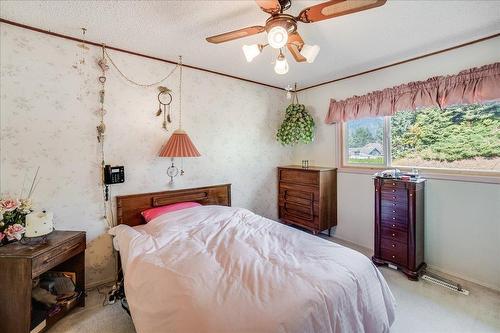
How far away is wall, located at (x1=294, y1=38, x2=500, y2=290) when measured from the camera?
7.34ft

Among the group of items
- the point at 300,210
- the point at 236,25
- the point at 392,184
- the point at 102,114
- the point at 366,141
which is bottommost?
the point at 300,210

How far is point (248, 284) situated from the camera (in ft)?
4.25

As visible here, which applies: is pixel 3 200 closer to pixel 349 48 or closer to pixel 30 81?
pixel 30 81

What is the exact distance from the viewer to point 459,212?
242 centimetres

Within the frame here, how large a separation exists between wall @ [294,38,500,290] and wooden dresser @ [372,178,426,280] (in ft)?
0.55

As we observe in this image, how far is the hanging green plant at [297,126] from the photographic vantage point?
343cm

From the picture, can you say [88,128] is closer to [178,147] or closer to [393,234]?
[178,147]

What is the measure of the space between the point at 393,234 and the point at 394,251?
19 cm

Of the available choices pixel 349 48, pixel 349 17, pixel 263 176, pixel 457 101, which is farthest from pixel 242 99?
pixel 457 101

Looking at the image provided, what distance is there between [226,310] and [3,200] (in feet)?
6.73

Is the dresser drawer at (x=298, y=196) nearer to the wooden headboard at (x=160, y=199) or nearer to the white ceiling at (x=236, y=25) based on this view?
the wooden headboard at (x=160, y=199)

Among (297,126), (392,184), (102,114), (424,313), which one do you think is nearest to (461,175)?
(392,184)

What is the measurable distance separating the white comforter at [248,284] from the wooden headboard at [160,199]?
0.46 m

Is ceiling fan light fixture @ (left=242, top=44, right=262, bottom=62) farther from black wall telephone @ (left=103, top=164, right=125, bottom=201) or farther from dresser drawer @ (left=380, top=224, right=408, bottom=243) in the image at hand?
dresser drawer @ (left=380, top=224, right=408, bottom=243)
